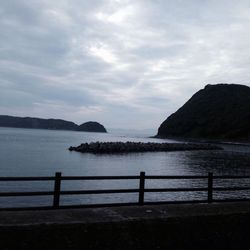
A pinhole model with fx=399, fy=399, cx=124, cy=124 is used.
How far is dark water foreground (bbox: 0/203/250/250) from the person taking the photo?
9414 mm

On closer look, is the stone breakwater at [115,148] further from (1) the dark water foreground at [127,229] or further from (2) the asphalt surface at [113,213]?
(1) the dark water foreground at [127,229]

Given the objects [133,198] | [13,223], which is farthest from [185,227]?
[133,198]

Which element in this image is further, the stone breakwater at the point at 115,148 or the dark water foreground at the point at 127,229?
the stone breakwater at the point at 115,148

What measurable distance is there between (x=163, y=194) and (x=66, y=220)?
1925 centimetres

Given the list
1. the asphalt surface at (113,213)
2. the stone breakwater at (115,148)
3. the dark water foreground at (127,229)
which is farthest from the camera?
the stone breakwater at (115,148)

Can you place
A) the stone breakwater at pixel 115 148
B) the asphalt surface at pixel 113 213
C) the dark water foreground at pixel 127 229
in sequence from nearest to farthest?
the dark water foreground at pixel 127 229
the asphalt surface at pixel 113 213
the stone breakwater at pixel 115 148

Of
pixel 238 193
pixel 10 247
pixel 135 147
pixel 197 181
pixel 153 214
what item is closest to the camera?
pixel 10 247

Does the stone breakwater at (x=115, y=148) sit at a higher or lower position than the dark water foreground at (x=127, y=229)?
higher

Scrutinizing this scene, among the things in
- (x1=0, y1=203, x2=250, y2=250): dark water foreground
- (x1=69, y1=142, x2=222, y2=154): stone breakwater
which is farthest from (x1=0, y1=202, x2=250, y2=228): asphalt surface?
(x1=69, y1=142, x2=222, y2=154): stone breakwater

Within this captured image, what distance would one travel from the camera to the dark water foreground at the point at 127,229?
9414 mm

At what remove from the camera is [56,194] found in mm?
11773

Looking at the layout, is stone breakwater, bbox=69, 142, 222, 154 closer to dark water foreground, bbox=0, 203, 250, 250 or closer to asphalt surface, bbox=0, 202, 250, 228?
asphalt surface, bbox=0, 202, 250, 228

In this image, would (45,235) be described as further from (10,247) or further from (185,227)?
(185,227)

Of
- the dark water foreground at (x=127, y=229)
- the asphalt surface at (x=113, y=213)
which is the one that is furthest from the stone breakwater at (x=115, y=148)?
the dark water foreground at (x=127, y=229)
